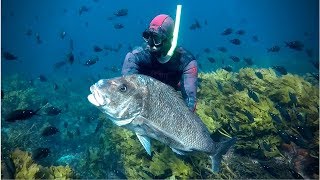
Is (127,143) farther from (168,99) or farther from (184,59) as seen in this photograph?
(168,99)

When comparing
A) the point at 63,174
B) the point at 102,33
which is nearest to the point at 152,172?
the point at 63,174

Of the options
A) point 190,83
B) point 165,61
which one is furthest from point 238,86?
point 165,61

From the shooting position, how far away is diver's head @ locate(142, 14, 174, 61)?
4.24 m

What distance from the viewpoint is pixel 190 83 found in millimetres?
4836

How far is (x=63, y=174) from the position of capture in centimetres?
547

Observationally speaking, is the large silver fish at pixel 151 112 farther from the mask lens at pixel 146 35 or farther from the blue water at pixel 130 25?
the blue water at pixel 130 25

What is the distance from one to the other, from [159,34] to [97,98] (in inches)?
63.3

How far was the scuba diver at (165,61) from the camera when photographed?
433cm

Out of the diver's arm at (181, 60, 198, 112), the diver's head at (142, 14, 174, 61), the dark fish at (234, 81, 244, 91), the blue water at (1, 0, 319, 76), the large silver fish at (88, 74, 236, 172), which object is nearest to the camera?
the large silver fish at (88, 74, 236, 172)

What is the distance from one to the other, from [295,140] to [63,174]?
14.9 feet

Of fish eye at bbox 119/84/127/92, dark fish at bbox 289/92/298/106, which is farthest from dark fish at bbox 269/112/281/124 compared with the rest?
fish eye at bbox 119/84/127/92

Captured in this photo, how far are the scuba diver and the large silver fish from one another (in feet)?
2.62

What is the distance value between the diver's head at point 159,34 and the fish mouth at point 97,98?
1.52 meters

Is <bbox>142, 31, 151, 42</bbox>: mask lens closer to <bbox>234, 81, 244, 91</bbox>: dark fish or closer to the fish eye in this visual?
the fish eye
